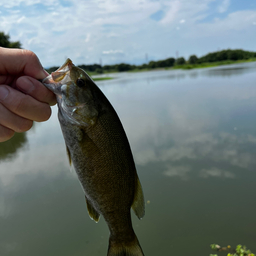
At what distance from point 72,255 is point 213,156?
4778 mm

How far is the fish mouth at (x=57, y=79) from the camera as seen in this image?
1.57m

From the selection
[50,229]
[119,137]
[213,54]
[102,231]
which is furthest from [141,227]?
[213,54]

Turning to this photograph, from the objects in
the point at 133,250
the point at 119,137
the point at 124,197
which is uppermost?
the point at 119,137

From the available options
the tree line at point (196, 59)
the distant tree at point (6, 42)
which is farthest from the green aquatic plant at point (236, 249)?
the tree line at point (196, 59)

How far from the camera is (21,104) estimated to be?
1504mm

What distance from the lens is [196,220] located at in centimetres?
452

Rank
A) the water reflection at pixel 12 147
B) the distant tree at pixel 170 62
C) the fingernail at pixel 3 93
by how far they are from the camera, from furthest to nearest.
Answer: the distant tree at pixel 170 62 → the water reflection at pixel 12 147 → the fingernail at pixel 3 93

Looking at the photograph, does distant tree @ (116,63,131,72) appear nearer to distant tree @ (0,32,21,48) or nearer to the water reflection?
distant tree @ (0,32,21,48)

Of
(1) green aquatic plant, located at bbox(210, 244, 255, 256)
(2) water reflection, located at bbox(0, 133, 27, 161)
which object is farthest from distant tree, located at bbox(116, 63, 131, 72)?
(1) green aquatic plant, located at bbox(210, 244, 255, 256)

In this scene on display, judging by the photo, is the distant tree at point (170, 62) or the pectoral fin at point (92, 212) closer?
the pectoral fin at point (92, 212)

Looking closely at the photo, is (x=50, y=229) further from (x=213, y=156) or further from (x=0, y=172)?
(x=213, y=156)

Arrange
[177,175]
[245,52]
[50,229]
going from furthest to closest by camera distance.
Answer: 1. [245,52]
2. [177,175]
3. [50,229]

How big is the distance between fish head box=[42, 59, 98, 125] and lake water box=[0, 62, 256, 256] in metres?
3.38

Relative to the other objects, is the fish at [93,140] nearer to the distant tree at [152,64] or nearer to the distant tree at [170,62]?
the distant tree at [152,64]
